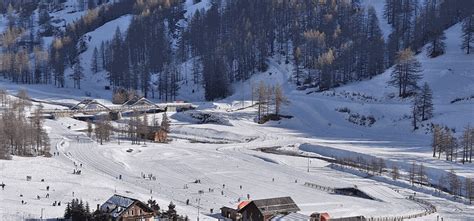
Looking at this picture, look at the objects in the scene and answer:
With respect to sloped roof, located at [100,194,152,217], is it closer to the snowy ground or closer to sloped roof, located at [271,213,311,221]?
the snowy ground

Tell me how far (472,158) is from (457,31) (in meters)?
48.5

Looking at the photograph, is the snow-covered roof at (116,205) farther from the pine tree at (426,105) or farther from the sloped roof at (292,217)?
the pine tree at (426,105)

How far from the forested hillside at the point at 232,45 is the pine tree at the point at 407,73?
9780 millimetres

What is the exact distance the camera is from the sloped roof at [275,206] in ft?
154

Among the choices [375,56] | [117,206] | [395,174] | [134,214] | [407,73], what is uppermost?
[375,56]

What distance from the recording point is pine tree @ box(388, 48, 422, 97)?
326ft

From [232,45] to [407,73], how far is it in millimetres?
49391

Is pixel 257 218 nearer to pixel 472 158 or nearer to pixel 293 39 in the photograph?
pixel 472 158

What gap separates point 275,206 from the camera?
4734 centimetres

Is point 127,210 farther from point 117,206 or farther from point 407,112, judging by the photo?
point 407,112

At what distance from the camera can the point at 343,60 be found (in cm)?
11756

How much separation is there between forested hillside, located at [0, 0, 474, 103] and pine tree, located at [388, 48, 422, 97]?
32.1ft

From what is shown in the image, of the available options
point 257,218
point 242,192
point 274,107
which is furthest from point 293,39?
point 257,218

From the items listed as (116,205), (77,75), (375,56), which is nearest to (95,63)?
(77,75)
